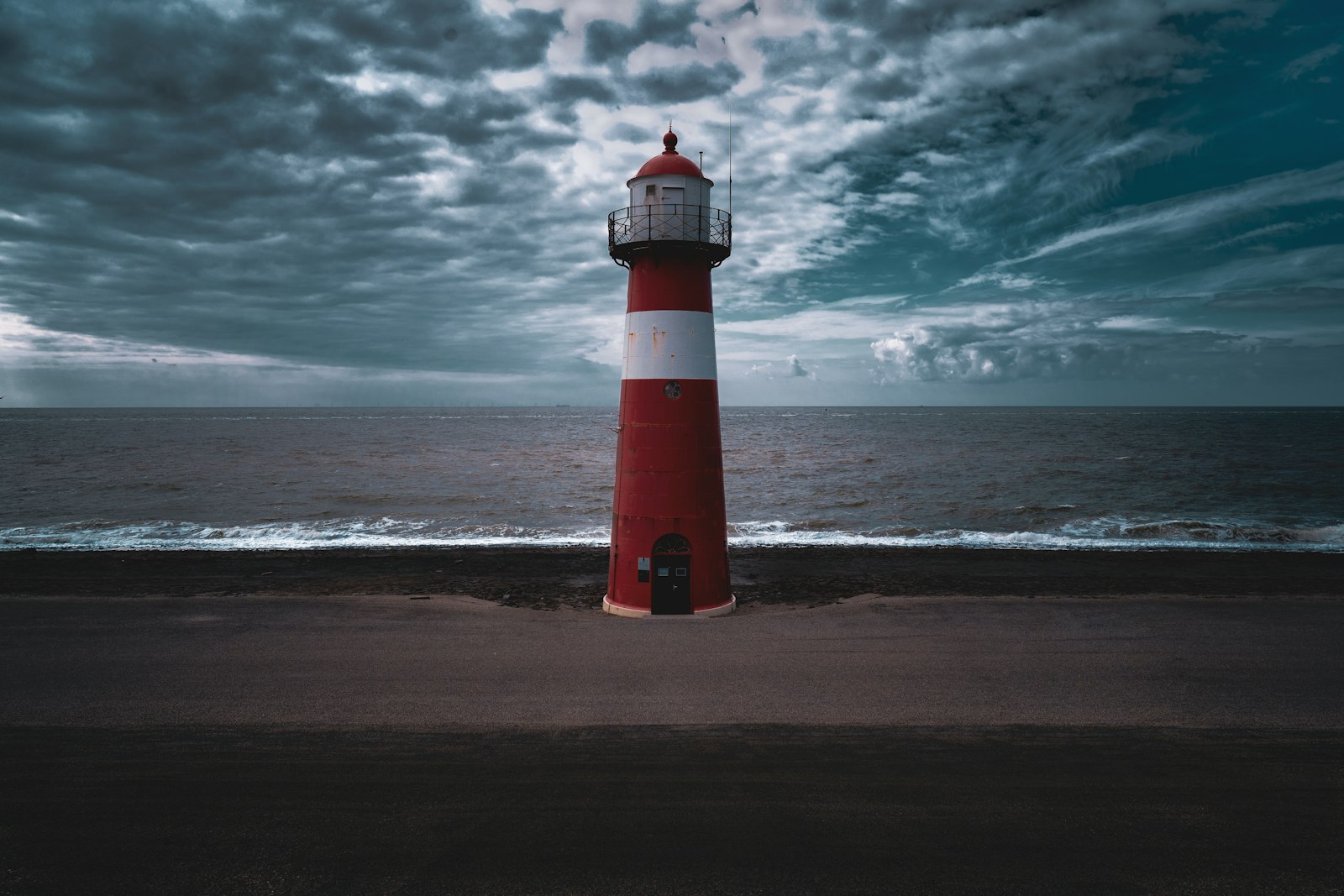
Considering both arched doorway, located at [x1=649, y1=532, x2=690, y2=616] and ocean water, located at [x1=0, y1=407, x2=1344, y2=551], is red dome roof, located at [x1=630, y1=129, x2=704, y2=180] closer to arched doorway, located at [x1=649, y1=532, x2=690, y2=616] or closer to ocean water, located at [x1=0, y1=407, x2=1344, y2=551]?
arched doorway, located at [x1=649, y1=532, x2=690, y2=616]

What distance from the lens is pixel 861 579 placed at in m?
17.6

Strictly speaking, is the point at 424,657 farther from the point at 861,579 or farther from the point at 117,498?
the point at 117,498

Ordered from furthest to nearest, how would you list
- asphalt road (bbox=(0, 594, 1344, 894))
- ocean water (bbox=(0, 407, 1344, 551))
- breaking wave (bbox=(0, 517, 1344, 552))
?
ocean water (bbox=(0, 407, 1344, 551))
breaking wave (bbox=(0, 517, 1344, 552))
asphalt road (bbox=(0, 594, 1344, 894))

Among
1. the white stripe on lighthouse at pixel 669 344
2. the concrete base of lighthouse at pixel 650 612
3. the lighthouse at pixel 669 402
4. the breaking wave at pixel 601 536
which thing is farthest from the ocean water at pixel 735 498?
the white stripe on lighthouse at pixel 669 344

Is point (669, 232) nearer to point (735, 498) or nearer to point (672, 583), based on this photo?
point (672, 583)

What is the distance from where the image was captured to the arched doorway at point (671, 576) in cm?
1205

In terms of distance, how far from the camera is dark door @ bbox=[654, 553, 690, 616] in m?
12.1

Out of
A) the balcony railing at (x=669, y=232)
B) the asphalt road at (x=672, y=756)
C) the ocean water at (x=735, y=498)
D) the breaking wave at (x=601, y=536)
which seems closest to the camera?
the asphalt road at (x=672, y=756)

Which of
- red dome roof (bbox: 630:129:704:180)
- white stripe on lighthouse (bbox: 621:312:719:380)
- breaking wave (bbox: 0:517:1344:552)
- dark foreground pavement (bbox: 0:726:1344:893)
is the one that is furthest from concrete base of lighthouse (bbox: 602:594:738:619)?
breaking wave (bbox: 0:517:1344:552)

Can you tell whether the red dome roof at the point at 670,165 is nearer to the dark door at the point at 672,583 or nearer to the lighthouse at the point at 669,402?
the lighthouse at the point at 669,402

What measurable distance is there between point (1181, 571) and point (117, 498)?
40162 mm

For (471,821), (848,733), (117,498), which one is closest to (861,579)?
(848,733)

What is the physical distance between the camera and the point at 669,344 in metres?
11.6

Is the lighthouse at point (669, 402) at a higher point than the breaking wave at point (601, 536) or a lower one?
higher
